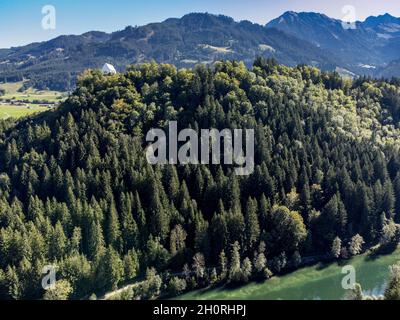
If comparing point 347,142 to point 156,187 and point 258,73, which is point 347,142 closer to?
point 258,73

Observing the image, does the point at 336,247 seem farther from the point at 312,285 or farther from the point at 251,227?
the point at 251,227

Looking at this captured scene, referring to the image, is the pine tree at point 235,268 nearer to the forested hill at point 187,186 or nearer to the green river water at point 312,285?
the forested hill at point 187,186

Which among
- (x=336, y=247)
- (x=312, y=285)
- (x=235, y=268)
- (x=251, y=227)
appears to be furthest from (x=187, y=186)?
(x=336, y=247)

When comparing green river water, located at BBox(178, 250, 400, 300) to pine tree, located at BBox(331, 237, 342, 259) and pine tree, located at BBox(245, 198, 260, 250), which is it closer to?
pine tree, located at BBox(331, 237, 342, 259)

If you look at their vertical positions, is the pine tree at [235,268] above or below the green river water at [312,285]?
above

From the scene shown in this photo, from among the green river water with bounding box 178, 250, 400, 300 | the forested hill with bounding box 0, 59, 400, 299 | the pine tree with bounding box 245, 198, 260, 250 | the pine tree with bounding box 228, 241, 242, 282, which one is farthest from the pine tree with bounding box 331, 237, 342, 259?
the pine tree with bounding box 228, 241, 242, 282

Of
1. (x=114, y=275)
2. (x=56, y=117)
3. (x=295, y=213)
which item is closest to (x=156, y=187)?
(x=114, y=275)

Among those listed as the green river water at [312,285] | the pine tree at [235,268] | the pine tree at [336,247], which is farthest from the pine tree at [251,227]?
the pine tree at [336,247]
